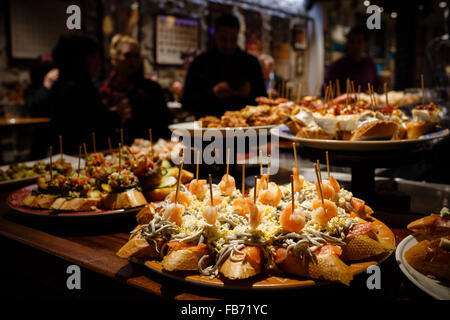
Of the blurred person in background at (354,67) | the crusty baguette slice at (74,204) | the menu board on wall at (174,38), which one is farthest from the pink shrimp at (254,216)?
the menu board on wall at (174,38)

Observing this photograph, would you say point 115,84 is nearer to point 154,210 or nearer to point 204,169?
point 204,169

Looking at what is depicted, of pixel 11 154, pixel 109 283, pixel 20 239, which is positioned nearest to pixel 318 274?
pixel 109 283

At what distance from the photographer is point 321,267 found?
97 cm

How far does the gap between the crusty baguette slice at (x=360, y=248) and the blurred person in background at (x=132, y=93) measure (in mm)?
3010

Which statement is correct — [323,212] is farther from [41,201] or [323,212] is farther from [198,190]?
[41,201]

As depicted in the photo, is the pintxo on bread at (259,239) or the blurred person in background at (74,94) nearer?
the pintxo on bread at (259,239)

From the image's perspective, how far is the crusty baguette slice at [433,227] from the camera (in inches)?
43.3

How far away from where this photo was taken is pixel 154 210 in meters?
1.30

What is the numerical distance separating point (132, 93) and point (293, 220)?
→ 3.10 m

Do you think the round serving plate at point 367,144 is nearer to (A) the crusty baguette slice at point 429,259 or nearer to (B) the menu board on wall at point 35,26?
(A) the crusty baguette slice at point 429,259

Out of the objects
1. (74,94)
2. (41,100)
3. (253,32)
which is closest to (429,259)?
(74,94)

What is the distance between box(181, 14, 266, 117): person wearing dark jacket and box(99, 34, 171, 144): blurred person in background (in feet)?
1.09

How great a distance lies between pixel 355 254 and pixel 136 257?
0.60 meters

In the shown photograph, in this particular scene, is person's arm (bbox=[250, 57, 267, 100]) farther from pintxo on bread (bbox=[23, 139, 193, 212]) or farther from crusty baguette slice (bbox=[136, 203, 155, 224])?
crusty baguette slice (bbox=[136, 203, 155, 224])
